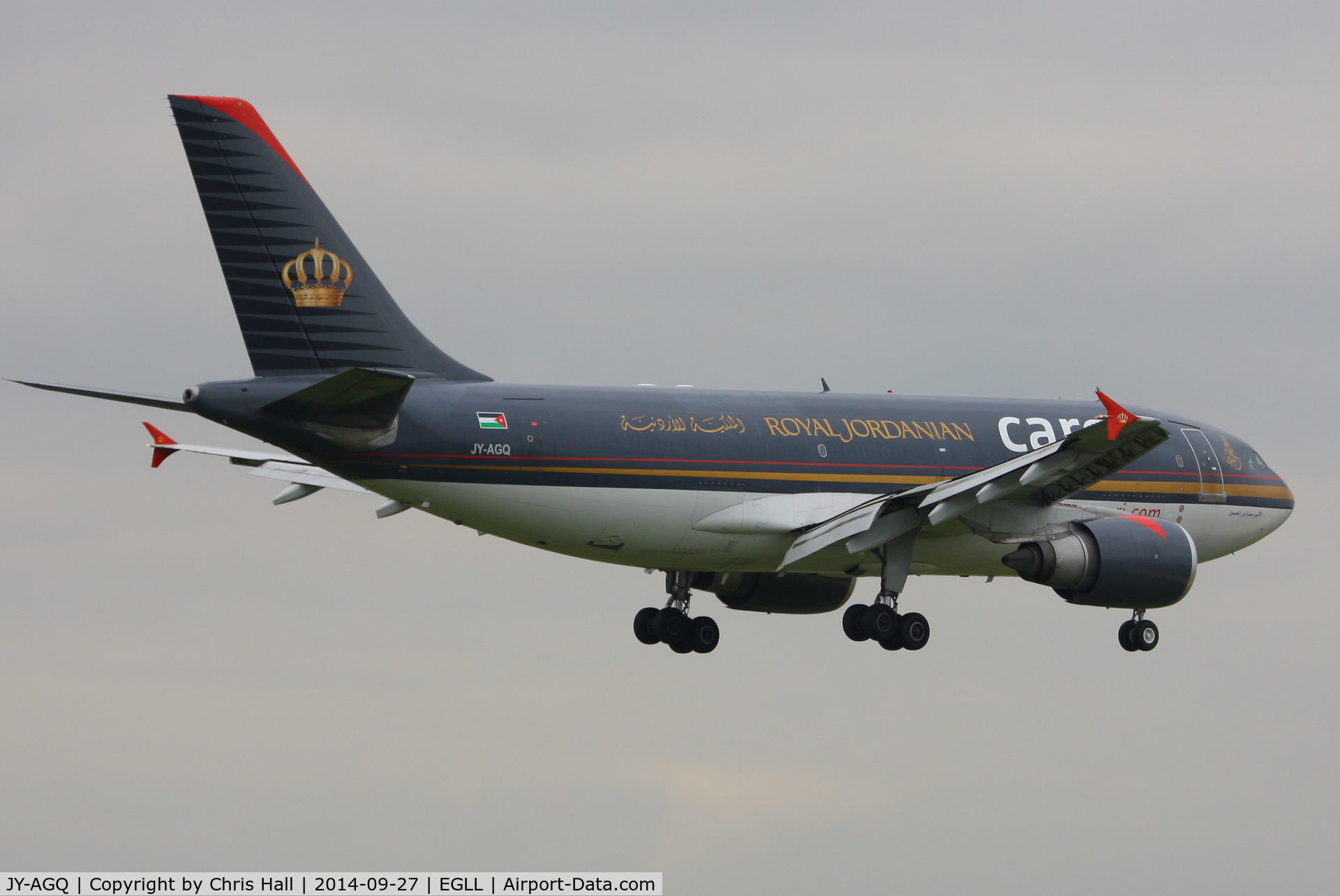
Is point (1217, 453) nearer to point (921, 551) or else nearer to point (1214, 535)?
point (1214, 535)

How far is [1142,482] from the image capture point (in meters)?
39.4

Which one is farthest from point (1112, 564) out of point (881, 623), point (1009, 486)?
point (881, 623)

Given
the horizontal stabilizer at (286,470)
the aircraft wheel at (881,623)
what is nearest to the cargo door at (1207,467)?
the aircraft wheel at (881,623)

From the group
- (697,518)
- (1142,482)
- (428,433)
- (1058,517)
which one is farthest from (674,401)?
(1142,482)

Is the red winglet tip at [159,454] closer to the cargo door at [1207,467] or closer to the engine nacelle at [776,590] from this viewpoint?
the engine nacelle at [776,590]

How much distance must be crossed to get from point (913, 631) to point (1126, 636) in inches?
223

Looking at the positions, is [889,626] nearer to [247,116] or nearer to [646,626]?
[646,626]

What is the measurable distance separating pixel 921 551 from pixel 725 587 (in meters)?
5.00

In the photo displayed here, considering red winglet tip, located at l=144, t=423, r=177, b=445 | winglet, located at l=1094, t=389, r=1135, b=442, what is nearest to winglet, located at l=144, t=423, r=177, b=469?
red winglet tip, located at l=144, t=423, r=177, b=445

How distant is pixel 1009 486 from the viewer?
33.7 meters

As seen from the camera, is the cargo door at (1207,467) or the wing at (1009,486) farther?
the cargo door at (1207,467)

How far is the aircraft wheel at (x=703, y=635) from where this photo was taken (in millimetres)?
39312

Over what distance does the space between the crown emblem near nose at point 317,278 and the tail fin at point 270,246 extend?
0.01 metres

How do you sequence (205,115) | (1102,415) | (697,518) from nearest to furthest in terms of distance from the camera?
1. (205,115)
2. (697,518)
3. (1102,415)
